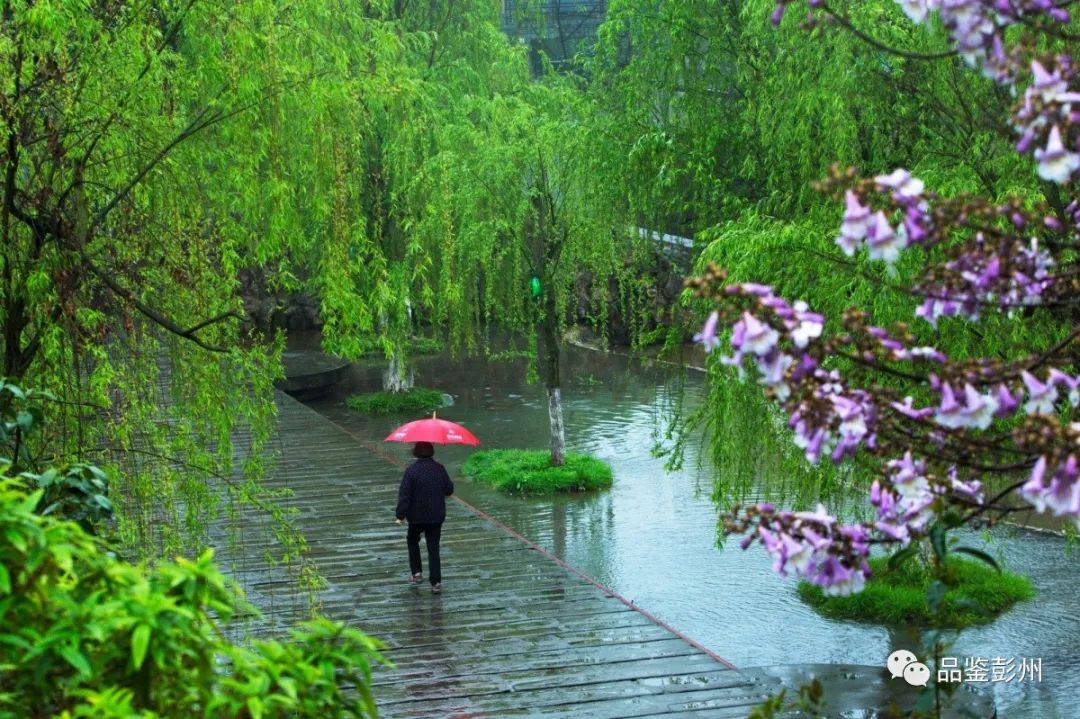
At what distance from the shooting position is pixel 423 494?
11.6 metres

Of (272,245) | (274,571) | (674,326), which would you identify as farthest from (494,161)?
(272,245)

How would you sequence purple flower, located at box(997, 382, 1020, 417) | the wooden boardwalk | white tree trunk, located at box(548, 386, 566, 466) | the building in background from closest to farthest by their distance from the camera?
purple flower, located at box(997, 382, 1020, 417)
the wooden boardwalk
white tree trunk, located at box(548, 386, 566, 466)
the building in background

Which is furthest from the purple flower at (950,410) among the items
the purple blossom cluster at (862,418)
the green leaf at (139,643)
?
the green leaf at (139,643)

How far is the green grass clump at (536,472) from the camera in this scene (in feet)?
58.7

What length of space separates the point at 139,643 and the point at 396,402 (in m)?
21.8

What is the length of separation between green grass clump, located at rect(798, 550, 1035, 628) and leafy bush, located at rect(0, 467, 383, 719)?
30.7 ft

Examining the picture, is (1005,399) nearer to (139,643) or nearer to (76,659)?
(139,643)

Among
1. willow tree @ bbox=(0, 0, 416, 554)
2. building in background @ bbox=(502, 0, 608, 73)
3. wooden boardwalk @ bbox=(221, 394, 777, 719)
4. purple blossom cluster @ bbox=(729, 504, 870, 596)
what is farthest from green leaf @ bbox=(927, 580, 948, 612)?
building in background @ bbox=(502, 0, 608, 73)

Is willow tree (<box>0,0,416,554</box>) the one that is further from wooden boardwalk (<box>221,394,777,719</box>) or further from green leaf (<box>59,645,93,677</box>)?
green leaf (<box>59,645,93,677</box>)

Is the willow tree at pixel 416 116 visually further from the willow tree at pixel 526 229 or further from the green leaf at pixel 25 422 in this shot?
the green leaf at pixel 25 422

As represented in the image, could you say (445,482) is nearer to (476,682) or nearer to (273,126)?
(476,682)

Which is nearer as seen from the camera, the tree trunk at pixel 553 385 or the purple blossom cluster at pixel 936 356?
the purple blossom cluster at pixel 936 356

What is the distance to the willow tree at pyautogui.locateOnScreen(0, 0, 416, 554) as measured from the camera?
7.16 metres

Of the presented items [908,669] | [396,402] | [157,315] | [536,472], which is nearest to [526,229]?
[536,472]
